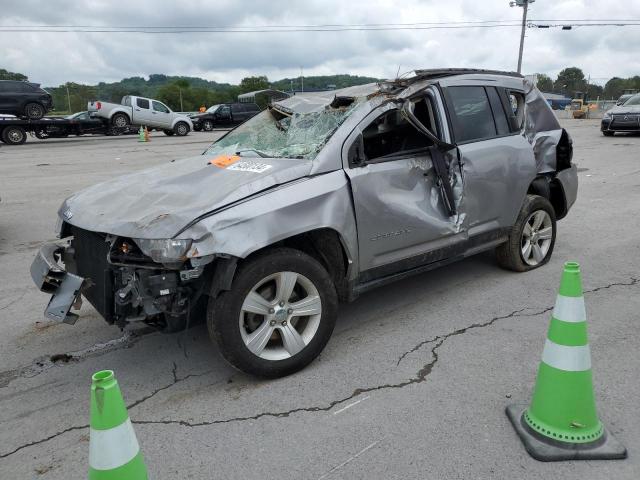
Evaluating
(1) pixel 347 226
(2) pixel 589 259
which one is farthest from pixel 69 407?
(2) pixel 589 259

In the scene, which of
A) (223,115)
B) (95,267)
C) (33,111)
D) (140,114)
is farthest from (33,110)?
(95,267)

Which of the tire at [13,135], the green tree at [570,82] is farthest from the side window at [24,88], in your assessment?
the green tree at [570,82]

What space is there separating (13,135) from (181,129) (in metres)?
8.59

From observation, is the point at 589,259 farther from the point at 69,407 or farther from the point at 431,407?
the point at 69,407

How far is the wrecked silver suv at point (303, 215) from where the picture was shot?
296 cm

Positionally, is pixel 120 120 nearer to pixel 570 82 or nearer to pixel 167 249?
pixel 167 249

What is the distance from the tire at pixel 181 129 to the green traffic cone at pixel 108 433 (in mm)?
27191

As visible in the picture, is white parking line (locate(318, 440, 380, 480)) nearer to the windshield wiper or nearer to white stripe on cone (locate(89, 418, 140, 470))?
white stripe on cone (locate(89, 418, 140, 470))

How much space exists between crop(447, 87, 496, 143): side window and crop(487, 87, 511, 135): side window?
2.6 inches

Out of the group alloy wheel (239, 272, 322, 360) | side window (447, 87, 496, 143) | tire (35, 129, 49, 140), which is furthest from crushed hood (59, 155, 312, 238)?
tire (35, 129, 49, 140)

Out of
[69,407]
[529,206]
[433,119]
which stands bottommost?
[69,407]

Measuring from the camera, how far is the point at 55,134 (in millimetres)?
22750

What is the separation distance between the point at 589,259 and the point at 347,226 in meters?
3.39

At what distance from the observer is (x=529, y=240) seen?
503 centimetres
